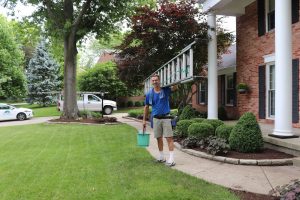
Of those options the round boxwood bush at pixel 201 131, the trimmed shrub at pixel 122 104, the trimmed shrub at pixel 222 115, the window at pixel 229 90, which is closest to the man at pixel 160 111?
the round boxwood bush at pixel 201 131

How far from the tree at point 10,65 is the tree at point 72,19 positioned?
1829 cm

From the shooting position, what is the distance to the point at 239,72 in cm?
1520

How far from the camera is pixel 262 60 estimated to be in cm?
1331

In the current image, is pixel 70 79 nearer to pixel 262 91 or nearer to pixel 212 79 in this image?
pixel 212 79

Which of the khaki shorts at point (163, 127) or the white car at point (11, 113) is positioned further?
the white car at point (11, 113)

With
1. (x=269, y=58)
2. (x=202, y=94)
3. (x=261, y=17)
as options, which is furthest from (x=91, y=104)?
(x=269, y=58)

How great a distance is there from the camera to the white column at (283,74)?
8.71 meters

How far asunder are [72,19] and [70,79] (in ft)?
10.9

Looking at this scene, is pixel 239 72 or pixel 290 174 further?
pixel 239 72

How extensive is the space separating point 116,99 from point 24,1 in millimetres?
16842

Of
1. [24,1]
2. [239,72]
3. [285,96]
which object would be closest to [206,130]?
[285,96]

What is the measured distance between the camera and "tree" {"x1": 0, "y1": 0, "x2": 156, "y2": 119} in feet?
64.3

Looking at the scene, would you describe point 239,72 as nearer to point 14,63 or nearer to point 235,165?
point 235,165

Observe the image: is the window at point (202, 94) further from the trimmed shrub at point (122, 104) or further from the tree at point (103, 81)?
the trimmed shrub at point (122, 104)
